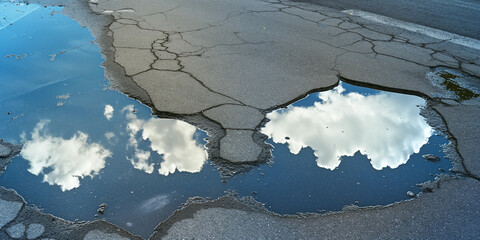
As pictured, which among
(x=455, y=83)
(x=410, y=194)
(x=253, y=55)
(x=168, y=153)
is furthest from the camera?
(x=253, y=55)

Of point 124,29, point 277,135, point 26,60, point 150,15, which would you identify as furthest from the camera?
point 150,15

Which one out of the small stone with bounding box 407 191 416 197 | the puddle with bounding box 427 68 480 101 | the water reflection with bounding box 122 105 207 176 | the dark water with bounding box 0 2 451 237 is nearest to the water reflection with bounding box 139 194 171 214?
the dark water with bounding box 0 2 451 237

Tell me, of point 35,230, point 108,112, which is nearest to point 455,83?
point 108,112

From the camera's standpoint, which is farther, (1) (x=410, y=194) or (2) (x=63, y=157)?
(2) (x=63, y=157)

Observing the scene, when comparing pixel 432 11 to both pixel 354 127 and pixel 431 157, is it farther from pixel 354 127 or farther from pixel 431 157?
pixel 431 157

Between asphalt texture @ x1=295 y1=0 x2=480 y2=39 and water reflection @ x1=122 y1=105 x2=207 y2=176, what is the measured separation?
17.4 ft

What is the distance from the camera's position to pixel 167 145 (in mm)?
3322

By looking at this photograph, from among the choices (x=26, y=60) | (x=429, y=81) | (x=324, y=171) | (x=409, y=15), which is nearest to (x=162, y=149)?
(x=324, y=171)

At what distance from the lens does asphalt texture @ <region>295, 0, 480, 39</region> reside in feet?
22.4

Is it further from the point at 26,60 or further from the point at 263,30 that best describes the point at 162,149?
the point at 263,30

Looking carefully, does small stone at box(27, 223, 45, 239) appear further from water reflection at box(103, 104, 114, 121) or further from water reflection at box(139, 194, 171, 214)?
water reflection at box(103, 104, 114, 121)

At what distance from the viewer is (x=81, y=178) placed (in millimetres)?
2908

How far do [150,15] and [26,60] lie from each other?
236cm

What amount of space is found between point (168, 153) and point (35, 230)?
1137 millimetres
